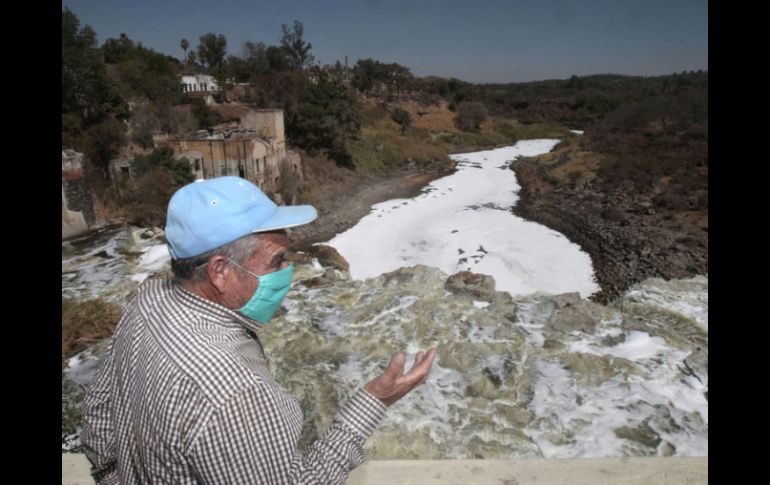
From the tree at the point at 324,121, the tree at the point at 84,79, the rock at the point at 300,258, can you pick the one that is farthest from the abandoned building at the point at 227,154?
the tree at the point at 324,121

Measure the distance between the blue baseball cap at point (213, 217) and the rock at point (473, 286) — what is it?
25.7 ft

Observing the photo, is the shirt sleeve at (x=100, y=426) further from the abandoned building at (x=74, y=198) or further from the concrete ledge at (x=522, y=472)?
the abandoned building at (x=74, y=198)

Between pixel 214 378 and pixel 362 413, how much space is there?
330 mm

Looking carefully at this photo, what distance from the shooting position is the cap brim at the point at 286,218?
3.44 feet

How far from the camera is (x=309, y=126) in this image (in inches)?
876

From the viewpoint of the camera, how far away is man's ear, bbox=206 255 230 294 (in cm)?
102

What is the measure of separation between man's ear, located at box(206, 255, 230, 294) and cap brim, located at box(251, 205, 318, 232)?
0.10 m

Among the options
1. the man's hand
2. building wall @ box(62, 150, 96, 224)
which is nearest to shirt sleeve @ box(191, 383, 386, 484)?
the man's hand

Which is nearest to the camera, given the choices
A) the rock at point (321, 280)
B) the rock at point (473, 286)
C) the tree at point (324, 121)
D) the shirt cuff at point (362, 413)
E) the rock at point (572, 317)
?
the shirt cuff at point (362, 413)

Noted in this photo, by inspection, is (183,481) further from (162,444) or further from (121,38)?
(121,38)

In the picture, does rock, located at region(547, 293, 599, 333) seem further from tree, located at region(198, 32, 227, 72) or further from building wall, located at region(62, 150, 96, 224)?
tree, located at region(198, 32, 227, 72)

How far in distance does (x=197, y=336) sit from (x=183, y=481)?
256 mm

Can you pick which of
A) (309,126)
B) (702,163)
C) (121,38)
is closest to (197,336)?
(309,126)

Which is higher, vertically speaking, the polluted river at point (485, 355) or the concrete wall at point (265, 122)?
the concrete wall at point (265, 122)
